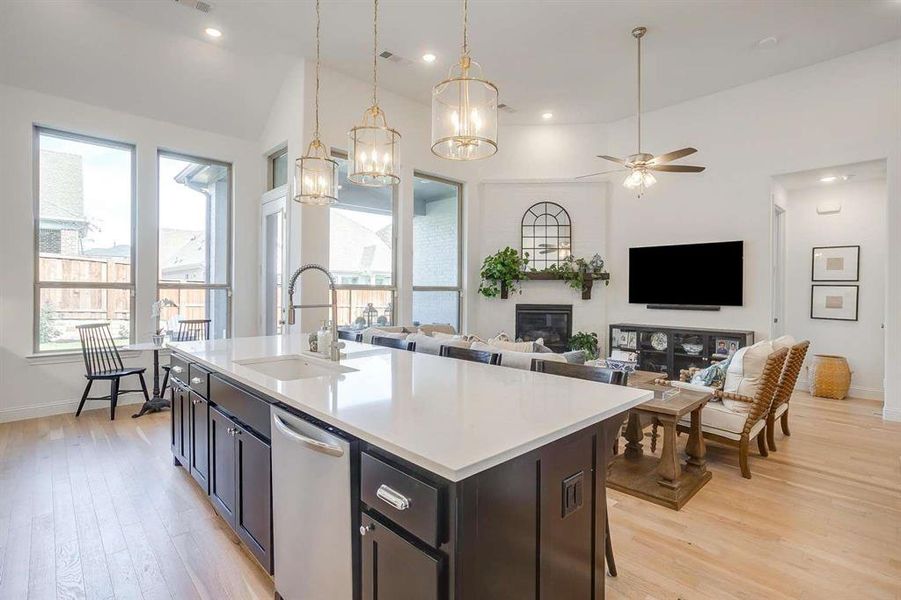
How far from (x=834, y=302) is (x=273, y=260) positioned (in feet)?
24.0

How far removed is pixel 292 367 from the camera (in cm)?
256

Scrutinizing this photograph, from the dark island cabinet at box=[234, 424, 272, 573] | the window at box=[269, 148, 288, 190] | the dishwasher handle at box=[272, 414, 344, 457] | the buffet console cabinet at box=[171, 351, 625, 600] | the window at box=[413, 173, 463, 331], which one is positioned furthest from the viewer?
the window at box=[413, 173, 463, 331]

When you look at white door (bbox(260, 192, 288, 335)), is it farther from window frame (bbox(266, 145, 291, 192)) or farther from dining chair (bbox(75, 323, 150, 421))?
dining chair (bbox(75, 323, 150, 421))

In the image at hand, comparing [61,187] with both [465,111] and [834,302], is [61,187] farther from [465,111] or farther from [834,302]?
[834,302]

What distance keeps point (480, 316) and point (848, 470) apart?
178 inches

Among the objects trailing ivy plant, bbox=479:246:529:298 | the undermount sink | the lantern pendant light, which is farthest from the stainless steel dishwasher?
trailing ivy plant, bbox=479:246:529:298

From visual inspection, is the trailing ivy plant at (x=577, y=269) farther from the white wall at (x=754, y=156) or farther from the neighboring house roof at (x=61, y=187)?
the neighboring house roof at (x=61, y=187)

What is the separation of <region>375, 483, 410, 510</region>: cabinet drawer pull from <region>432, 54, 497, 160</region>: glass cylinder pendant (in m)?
1.54

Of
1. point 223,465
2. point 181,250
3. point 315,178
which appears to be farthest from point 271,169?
point 223,465

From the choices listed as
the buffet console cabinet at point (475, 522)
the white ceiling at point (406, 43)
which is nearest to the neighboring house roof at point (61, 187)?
the white ceiling at point (406, 43)

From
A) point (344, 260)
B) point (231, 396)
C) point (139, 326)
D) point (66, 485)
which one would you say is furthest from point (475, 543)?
point (139, 326)

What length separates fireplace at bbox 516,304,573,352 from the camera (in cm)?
666

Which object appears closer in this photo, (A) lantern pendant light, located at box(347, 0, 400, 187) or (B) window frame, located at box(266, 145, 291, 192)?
(A) lantern pendant light, located at box(347, 0, 400, 187)

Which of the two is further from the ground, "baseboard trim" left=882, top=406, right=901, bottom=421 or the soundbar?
the soundbar
